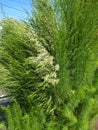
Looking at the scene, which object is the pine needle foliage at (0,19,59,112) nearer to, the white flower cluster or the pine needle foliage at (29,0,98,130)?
the white flower cluster

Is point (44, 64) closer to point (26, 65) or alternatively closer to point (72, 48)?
point (26, 65)

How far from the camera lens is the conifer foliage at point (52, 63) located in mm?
3535

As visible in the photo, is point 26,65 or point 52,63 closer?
point 52,63

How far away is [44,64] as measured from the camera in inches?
136

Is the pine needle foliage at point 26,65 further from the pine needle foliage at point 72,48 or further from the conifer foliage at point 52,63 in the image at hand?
the pine needle foliage at point 72,48

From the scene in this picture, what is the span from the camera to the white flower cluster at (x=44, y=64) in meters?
3.47

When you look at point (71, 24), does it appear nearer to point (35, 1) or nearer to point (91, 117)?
point (35, 1)

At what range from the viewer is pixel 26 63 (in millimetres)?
3578

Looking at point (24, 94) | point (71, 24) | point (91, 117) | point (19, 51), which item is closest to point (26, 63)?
point (19, 51)

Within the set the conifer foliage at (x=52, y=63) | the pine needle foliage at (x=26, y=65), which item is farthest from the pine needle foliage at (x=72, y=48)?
the pine needle foliage at (x=26, y=65)

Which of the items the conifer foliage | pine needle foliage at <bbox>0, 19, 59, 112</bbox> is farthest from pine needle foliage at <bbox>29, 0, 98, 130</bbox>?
pine needle foliage at <bbox>0, 19, 59, 112</bbox>

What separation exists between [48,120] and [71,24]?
1293 mm

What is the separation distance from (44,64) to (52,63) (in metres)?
0.11

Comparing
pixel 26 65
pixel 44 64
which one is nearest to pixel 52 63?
pixel 44 64
